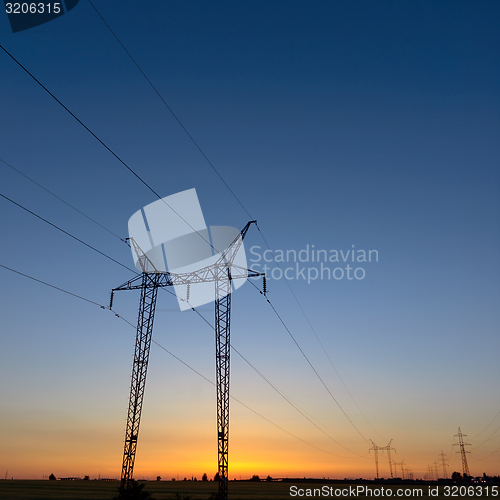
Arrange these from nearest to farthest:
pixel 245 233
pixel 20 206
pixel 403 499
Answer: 1. pixel 20 206
2. pixel 245 233
3. pixel 403 499

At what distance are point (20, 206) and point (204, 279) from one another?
22.4 meters

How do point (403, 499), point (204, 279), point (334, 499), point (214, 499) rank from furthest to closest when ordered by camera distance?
point (403, 499) < point (334, 499) < point (214, 499) < point (204, 279)

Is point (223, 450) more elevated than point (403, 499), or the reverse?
point (223, 450)

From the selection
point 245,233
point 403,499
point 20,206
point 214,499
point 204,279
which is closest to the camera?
point 20,206

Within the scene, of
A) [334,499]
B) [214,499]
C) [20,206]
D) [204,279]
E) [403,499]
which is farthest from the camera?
[403,499]

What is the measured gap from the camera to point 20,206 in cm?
2800

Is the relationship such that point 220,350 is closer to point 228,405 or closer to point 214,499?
point 228,405

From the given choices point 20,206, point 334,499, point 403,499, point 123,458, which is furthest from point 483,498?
point 20,206

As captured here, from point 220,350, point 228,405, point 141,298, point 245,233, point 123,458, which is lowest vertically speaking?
point 123,458

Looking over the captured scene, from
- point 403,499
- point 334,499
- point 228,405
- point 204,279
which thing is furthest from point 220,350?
point 403,499

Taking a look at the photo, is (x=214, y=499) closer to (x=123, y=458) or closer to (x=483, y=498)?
(x=123, y=458)

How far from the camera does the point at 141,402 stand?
160 feet

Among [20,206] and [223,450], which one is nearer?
[20,206]

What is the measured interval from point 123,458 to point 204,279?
20538mm
